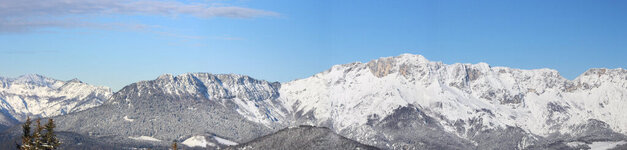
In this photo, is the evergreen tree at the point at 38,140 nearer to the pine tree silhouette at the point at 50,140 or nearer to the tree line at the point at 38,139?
the tree line at the point at 38,139

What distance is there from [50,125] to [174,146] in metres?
15.0

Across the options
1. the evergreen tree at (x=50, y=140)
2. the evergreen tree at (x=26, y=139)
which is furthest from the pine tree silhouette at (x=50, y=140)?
the evergreen tree at (x=26, y=139)

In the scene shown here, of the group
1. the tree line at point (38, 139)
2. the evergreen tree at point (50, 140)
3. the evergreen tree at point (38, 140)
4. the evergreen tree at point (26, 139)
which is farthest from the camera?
the evergreen tree at point (50, 140)

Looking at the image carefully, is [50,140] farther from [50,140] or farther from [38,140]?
[38,140]

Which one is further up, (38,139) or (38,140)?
(38,139)

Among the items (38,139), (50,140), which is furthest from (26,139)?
(50,140)

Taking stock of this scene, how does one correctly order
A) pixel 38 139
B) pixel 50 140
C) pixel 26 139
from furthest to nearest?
1. pixel 50 140
2. pixel 38 139
3. pixel 26 139

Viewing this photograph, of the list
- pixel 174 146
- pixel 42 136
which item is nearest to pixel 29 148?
pixel 42 136

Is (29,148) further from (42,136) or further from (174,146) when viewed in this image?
(174,146)

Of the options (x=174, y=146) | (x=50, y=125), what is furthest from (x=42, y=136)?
(x=174, y=146)

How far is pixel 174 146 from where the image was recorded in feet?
318

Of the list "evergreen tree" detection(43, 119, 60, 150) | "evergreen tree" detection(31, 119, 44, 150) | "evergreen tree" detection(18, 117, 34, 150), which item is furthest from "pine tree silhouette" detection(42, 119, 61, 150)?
"evergreen tree" detection(18, 117, 34, 150)

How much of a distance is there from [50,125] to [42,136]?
61.8 inches

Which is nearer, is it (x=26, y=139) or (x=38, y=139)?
(x=26, y=139)
